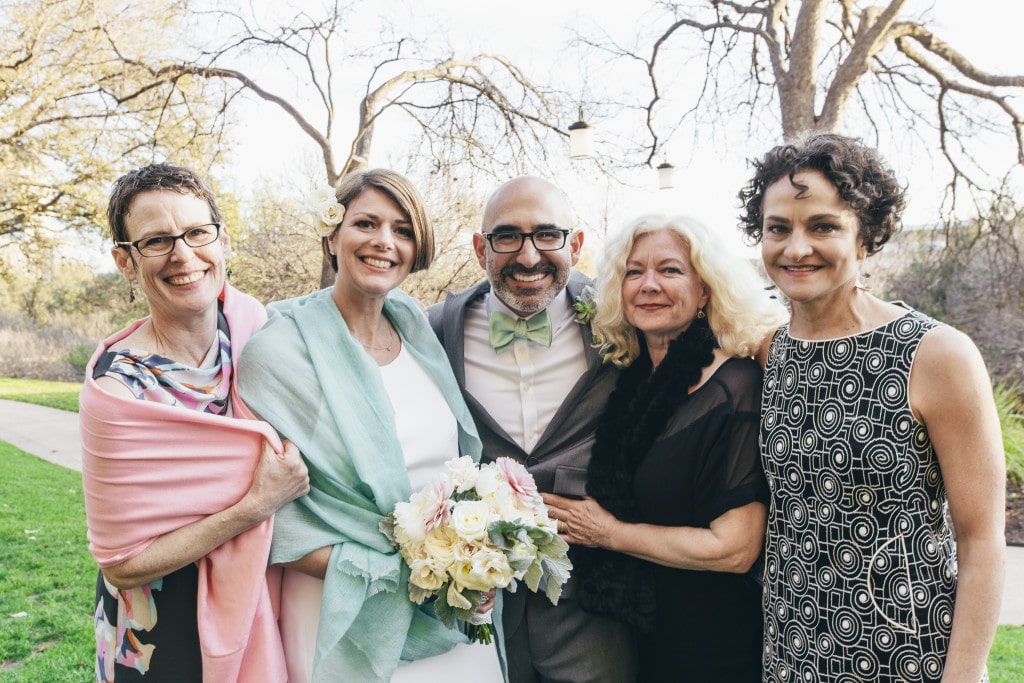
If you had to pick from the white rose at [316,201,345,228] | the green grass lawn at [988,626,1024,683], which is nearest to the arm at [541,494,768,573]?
the white rose at [316,201,345,228]

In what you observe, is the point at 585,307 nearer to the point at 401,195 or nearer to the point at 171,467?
the point at 401,195

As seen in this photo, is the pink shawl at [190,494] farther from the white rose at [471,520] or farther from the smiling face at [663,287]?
the smiling face at [663,287]

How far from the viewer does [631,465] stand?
283 cm

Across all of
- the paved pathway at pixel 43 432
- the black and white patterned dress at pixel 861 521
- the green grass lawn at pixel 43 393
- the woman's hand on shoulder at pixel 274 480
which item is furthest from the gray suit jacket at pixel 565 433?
the green grass lawn at pixel 43 393

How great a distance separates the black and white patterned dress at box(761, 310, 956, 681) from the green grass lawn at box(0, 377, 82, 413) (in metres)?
18.0

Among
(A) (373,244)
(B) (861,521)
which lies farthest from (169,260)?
(B) (861,521)

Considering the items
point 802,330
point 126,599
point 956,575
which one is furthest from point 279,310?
point 956,575

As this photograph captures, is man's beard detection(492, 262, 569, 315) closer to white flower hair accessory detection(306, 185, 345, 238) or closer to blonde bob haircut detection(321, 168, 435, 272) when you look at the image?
blonde bob haircut detection(321, 168, 435, 272)

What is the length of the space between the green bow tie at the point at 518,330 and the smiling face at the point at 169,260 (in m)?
1.22

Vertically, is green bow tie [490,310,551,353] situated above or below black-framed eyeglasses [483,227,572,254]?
below

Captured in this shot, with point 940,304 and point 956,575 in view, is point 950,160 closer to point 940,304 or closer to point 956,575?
point 940,304

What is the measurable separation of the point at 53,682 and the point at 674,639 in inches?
171

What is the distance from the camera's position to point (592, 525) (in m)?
2.77

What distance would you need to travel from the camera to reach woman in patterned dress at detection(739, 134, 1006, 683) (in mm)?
2119
